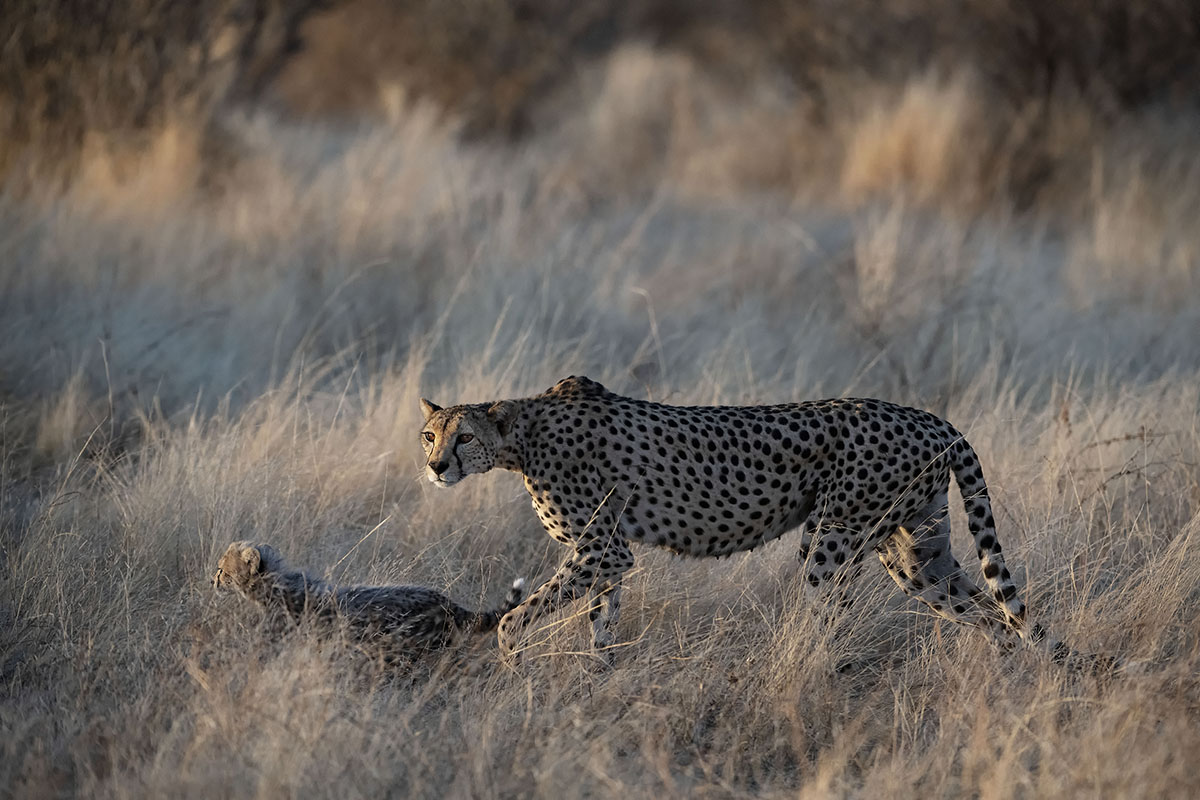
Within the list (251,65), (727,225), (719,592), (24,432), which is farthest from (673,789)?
(251,65)

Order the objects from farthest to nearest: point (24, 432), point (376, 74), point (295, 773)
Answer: point (376, 74), point (24, 432), point (295, 773)

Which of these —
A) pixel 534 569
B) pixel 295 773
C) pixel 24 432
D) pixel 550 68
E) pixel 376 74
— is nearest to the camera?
pixel 295 773

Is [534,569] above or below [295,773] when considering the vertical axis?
below

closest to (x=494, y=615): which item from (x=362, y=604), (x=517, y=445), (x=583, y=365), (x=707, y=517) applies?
(x=362, y=604)

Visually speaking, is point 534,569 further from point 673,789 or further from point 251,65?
point 251,65

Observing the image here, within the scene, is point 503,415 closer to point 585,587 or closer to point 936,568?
point 585,587

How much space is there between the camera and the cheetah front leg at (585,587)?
4.11m

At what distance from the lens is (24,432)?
5812 millimetres

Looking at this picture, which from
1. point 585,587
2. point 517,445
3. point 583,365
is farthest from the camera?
point 583,365

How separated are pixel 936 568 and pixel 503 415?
1.50 m

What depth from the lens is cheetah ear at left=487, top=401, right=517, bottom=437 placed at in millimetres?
4250

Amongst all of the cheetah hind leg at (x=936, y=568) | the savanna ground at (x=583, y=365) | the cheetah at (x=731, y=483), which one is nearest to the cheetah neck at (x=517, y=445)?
the cheetah at (x=731, y=483)

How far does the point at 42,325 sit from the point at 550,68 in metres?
9.91

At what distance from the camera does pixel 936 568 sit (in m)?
4.39
